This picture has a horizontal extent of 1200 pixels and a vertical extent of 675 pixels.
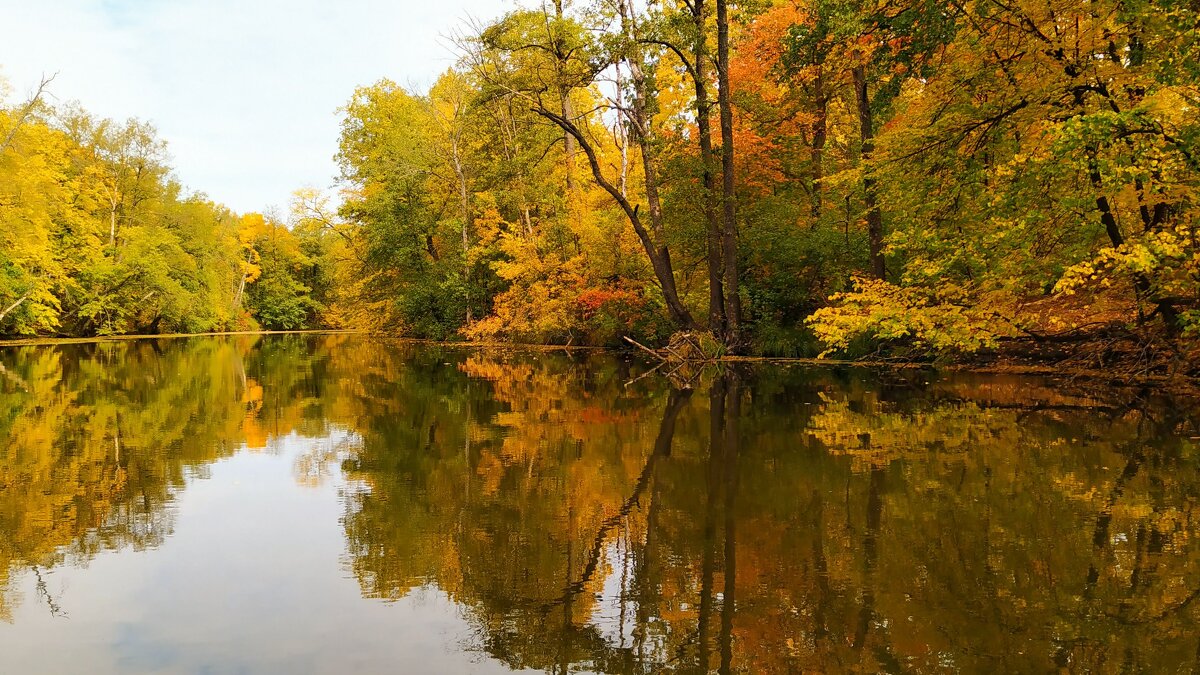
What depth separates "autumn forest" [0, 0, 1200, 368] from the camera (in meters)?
11.6

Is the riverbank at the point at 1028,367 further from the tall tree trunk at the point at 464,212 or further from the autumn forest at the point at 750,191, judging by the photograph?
the tall tree trunk at the point at 464,212

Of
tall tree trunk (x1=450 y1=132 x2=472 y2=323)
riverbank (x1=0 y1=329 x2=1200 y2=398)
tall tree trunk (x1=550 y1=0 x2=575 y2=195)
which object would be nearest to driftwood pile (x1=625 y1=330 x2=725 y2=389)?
riverbank (x1=0 y1=329 x2=1200 y2=398)

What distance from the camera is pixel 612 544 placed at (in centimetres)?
489

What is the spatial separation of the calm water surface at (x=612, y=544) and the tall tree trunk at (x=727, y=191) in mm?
9829

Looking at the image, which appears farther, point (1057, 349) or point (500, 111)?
point (500, 111)

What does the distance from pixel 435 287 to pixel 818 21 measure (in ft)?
89.1

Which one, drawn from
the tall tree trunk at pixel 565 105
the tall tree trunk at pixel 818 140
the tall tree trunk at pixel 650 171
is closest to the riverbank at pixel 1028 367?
the tall tree trunk at pixel 650 171

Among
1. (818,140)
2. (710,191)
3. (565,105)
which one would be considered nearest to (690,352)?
(710,191)

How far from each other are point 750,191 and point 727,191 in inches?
113

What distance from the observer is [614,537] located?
16.5ft

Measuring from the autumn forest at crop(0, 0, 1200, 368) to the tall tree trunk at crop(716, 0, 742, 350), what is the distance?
0.09m

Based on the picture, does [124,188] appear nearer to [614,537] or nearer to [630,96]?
[630,96]

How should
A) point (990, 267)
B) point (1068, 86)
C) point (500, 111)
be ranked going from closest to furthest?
point (1068, 86) → point (990, 267) → point (500, 111)

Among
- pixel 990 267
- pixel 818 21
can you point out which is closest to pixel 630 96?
pixel 818 21
